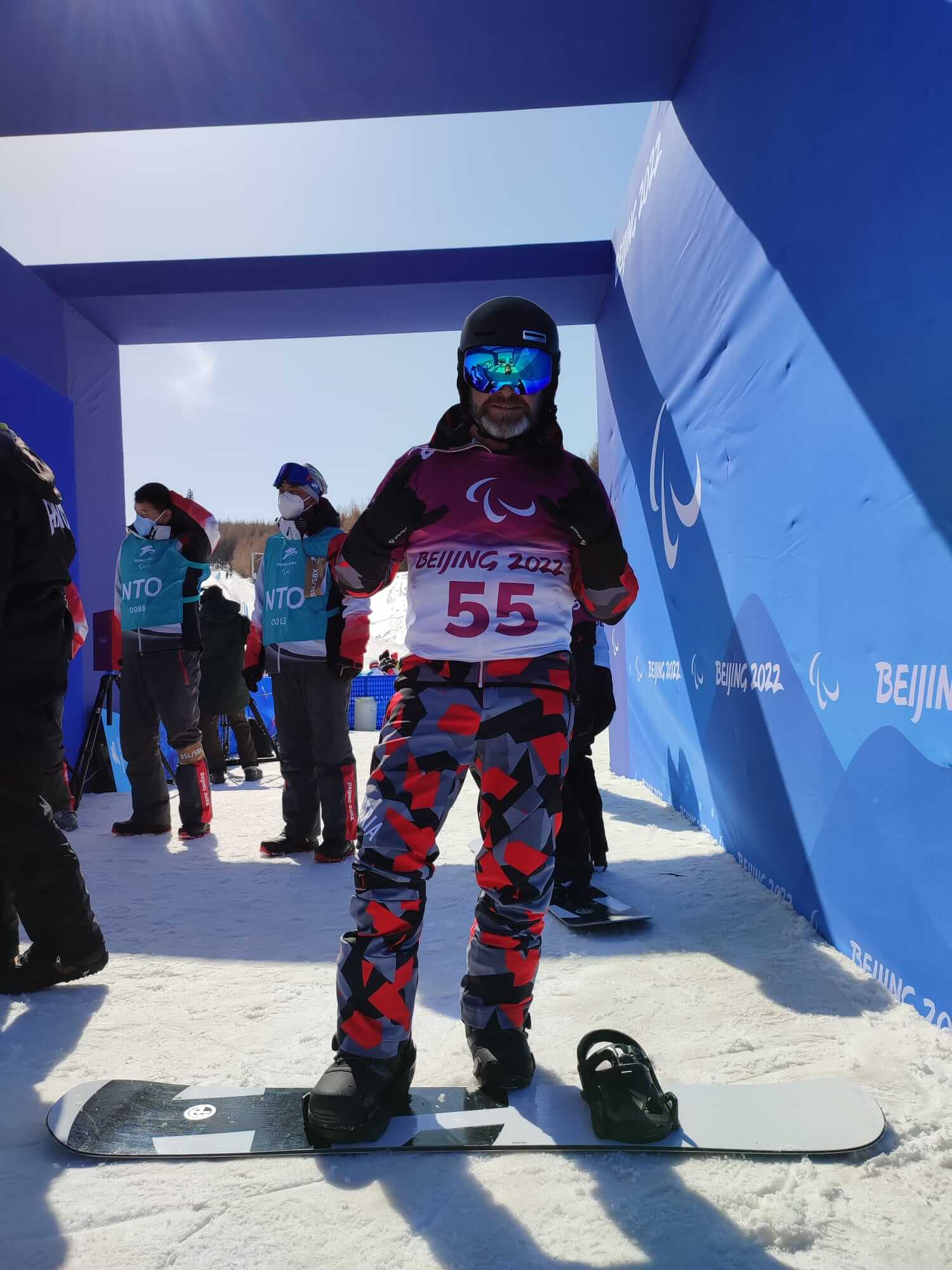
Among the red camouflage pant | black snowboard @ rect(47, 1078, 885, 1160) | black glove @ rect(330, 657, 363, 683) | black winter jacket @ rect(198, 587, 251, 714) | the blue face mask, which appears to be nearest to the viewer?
black snowboard @ rect(47, 1078, 885, 1160)

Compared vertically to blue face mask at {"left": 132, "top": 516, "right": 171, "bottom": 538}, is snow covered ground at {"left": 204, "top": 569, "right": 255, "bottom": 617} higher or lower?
higher

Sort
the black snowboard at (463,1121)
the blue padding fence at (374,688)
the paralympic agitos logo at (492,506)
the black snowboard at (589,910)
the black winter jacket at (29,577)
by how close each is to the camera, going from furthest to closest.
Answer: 1. the blue padding fence at (374,688)
2. the black snowboard at (589,910)
3. the black winter jacket at (29,577)
4. the paralympic agitos logo at (492,506)
5. the black snowboard at (463,1121)

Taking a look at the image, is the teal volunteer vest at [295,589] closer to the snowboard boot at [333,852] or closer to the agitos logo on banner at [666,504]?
the snowboard boot at [333,852]

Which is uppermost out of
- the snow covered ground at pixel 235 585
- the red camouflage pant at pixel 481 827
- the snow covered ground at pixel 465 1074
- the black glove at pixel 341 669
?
the snow covered ground at pixel 235 585

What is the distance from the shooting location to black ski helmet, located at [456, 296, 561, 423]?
1.76 meters

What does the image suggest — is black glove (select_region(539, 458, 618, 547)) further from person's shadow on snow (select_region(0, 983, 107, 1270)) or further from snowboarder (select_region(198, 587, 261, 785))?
snowboarder (select_region(198, 587, 261, 785))

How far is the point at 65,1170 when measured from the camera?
142cm

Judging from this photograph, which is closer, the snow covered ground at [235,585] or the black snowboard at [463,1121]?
the black snowboard at [463,1121]

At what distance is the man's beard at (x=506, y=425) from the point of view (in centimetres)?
178

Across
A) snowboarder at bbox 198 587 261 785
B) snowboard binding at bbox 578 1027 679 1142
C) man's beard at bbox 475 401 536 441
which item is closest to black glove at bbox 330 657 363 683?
man's beard at bbox 475 401 536 441

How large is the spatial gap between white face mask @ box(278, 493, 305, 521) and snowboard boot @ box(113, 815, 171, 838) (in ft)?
5.96

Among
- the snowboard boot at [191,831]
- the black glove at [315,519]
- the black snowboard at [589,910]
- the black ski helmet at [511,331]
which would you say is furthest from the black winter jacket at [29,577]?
the snowboard boot at [191,831]

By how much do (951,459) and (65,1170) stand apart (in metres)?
2.30

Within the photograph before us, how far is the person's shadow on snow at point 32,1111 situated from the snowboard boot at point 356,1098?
0.42 m
